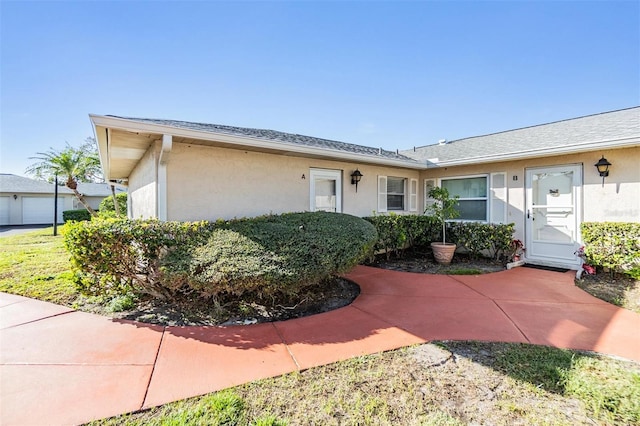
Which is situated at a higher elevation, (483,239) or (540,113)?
(540,113)

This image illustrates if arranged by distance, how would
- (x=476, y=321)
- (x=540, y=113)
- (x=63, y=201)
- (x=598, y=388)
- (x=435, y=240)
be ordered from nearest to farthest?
1. (x=598, y=388)
2. (x=476, y=321)
3. (x=435, y=240)
4. (x=540, y=113)
5. (x=63, y=201)

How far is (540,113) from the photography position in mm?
12227

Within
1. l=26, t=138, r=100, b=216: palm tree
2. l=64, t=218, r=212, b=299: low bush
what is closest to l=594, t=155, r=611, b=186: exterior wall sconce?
l=64, t=218, r=212, b=299: low bush

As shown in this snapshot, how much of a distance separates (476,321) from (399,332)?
1.24m

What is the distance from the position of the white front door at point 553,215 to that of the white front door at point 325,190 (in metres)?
5.02

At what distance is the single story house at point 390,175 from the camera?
17.2 feet

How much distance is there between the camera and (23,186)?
23.8 meters

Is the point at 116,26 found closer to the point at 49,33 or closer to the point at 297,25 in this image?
the point at 49,33

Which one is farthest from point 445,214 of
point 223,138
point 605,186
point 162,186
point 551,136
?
point 162,186

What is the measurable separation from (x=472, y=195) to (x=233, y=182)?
706 cm

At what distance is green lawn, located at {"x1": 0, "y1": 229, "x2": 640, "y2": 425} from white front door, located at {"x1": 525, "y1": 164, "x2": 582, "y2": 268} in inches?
198

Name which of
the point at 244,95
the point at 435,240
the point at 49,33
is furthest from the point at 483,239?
the point at 49,33

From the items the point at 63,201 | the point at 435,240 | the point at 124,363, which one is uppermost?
the point at 63,201

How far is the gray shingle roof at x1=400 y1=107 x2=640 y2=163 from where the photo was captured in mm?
6371
